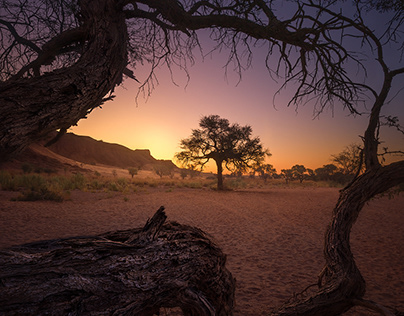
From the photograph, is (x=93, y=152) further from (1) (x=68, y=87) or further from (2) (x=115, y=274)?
(2) (x=115, y=274)

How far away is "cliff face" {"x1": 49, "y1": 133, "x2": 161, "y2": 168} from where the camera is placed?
74.7m

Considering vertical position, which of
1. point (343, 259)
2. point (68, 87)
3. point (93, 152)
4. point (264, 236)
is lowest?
point (264, 236)

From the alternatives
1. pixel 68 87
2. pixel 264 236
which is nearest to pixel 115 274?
pixel 68 87

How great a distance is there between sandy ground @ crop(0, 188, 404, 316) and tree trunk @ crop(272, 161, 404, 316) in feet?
6.27

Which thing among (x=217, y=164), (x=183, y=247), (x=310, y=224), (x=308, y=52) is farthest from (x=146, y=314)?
(x=217, y=164)

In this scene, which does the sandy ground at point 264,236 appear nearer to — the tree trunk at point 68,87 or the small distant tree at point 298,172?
the tree trunk at point 68,87

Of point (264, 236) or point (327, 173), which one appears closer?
point (264, 236)

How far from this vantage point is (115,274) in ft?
3.97

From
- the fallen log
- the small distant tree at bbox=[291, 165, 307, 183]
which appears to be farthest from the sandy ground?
the small distant tree at bbox=[291, 165, 307, 183]

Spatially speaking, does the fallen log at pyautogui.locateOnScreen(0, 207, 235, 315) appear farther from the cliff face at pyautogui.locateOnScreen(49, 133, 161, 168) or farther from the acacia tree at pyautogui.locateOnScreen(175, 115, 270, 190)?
the cliff face at pyautogui.locateOnScreen(49, 133, 161, 168)

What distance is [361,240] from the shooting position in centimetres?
819

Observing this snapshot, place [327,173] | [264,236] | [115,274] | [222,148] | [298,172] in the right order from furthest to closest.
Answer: [298,172] → [327,173] → [222,148] → [264,236] → [115,274]

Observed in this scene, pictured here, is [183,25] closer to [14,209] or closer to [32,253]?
[32,253]

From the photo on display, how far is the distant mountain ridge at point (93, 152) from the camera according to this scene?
74562 mm
